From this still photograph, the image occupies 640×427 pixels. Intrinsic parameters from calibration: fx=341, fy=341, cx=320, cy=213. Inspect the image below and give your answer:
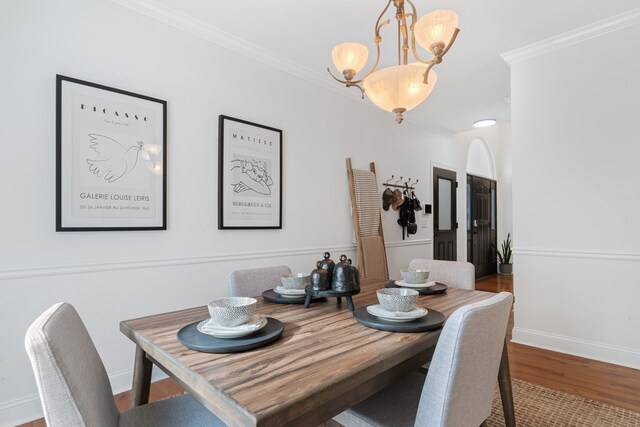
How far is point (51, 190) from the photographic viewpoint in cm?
186

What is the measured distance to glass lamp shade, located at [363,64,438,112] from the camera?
1640 mm

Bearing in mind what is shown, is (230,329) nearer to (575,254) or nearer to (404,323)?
(404,323)

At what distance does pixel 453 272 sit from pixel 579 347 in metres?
1.46

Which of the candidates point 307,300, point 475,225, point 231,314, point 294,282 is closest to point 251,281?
point 294,282

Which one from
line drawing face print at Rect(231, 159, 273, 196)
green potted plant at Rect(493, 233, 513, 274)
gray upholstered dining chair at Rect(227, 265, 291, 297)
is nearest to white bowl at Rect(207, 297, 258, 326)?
gray upholstered dining chair at Rect(227, 265, 291, 297)

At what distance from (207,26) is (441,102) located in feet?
9.00

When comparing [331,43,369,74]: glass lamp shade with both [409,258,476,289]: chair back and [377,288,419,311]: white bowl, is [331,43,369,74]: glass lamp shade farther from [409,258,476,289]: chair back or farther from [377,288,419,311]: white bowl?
[409,258,476,289]: chair back

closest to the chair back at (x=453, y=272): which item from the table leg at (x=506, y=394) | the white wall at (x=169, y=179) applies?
the table leg at (x=506, y=394)

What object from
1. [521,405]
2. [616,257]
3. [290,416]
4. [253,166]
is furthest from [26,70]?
[616,257]

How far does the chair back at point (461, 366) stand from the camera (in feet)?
2.95

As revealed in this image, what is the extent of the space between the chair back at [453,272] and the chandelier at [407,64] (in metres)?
0.99

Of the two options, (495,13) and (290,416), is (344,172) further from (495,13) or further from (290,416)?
(290,416)

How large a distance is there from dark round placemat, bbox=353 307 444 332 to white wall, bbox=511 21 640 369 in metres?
2.06

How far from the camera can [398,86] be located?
5.45ft
